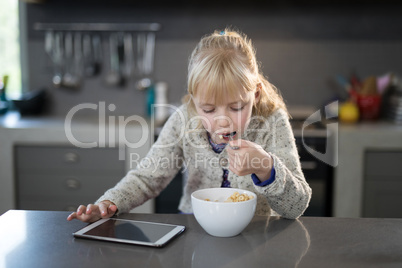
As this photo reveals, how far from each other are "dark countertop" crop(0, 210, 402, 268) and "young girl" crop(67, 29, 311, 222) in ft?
0.31

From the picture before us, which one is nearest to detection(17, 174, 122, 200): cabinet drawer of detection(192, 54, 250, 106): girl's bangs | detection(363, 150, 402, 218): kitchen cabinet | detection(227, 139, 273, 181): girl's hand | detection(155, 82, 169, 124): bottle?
detection(155, 82, 169, 124): bottle

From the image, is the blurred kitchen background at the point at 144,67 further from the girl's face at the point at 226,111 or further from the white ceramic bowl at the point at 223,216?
the white ceramic bowl at the point at 223,216

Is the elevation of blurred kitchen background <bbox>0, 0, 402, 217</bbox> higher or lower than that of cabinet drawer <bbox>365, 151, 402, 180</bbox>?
higher

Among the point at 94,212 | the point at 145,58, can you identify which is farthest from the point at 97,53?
the point at 94,212

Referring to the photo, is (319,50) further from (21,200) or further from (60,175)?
(21,200)

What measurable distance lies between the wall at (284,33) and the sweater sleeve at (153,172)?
159 centimetres

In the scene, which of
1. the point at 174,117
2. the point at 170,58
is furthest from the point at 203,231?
the point at 170,58

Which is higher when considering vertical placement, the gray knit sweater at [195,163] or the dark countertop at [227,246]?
the gray knit sweater at [195,163]

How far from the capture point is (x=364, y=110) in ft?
9.52

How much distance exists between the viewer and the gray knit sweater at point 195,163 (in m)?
1.30

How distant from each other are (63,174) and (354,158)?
5.36 ft

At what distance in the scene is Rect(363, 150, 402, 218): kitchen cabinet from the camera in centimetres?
257

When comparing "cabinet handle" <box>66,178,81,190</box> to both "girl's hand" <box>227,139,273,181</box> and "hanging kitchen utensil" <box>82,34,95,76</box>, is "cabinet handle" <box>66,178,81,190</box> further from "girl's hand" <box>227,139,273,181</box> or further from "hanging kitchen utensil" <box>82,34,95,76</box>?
"girl's hand" <box>227,139,273,181</box>

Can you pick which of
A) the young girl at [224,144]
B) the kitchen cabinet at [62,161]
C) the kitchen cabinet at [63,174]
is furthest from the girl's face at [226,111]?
the kitchen cabinet at [63,174]
